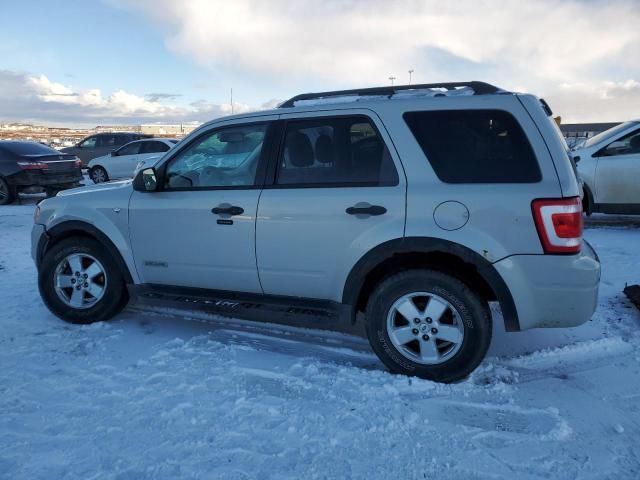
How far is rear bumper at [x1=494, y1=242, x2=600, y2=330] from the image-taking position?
9.04 feet

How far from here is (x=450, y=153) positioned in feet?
9.69

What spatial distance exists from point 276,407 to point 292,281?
919mm

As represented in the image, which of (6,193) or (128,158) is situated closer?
(6,193)

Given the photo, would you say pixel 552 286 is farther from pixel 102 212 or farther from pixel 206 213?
pixel 102 212

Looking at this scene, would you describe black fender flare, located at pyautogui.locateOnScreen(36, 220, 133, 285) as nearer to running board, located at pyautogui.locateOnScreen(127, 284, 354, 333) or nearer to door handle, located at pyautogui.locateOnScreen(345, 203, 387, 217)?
running board, located at pyautogui.locateOnScreen(127, 284, 354, 333)

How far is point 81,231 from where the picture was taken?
13.3 feet

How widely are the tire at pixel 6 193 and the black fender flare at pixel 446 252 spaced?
10.9m

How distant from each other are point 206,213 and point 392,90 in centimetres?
168

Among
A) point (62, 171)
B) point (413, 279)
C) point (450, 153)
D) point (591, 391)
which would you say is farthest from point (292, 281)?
point (62, 171)

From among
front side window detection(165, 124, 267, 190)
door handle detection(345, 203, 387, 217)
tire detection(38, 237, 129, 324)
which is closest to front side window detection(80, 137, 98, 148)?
tire detection(38, 237, 129, 324)

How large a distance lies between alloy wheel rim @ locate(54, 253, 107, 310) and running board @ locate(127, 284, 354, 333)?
31cm

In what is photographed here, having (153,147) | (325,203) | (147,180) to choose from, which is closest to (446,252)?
(325,203)

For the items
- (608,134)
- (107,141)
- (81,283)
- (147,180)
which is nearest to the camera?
(147,180)

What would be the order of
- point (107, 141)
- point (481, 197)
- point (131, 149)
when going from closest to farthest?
point (481, 197)
point (131, 149)
point (107, 141)
